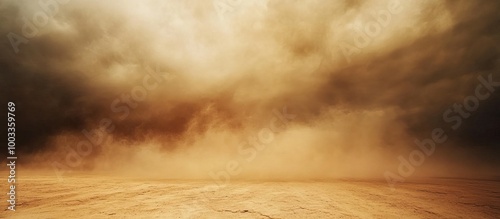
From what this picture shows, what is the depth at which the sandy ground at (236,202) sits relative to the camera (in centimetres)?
559

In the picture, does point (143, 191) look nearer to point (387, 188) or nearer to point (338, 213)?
point (338, 213)

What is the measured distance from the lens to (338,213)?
5566mm

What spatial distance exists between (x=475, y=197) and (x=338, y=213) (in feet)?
20.0

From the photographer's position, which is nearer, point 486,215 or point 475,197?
point 486,215

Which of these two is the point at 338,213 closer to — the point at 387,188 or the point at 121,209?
the point at 387,188

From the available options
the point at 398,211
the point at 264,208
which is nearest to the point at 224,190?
the point at 264,208

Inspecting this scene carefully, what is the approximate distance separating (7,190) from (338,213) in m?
11.0

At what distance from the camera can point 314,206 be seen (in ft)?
19.7

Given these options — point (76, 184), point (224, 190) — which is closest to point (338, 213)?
point (224, 190)

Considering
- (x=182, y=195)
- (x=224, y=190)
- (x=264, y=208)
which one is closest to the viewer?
(x=264, y=208)

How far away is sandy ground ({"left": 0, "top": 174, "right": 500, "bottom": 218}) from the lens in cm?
559

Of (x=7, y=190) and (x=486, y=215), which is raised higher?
(x=7, y=190)

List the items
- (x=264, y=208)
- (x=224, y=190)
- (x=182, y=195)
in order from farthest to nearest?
1. (x=224, y=190)
2. (x=182, y=195)
3. (x=264, y=208)

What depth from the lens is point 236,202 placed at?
6.37m
